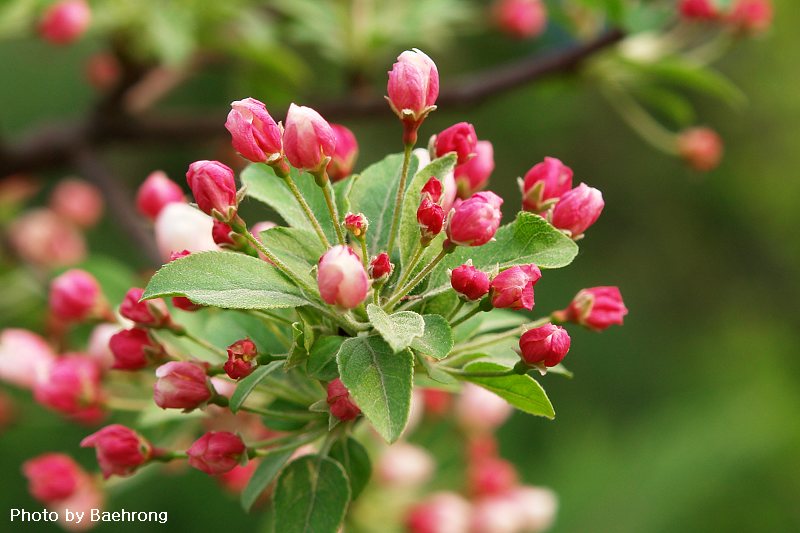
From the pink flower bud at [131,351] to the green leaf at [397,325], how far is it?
37 centimetres

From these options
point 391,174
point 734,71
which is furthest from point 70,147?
point 734,71

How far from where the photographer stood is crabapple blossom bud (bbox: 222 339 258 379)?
1042 mm

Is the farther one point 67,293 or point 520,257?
point 67,293

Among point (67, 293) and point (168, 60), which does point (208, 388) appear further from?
point (168, 60)

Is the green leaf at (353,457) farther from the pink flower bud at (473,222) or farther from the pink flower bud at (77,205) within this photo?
the pink flower bud at (77,205)

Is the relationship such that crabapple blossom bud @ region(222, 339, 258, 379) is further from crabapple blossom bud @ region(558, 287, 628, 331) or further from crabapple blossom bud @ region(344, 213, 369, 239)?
crabapple blossom bud @ region(558, 287, 628, 331)

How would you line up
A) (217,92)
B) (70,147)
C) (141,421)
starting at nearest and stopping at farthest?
(141,421)
(70,147)
(217,92)

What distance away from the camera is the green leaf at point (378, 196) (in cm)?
117

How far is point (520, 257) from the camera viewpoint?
3.53ft

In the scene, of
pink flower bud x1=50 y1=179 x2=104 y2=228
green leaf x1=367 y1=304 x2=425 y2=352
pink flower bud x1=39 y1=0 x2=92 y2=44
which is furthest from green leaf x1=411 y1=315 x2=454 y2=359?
pink flower bud x1=50 y1=179 x2=104 y2=228

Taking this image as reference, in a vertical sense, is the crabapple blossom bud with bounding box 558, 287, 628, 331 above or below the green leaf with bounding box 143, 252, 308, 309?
below

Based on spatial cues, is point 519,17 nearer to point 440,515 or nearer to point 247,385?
point 440,515

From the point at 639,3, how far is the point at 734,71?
3.37 meters

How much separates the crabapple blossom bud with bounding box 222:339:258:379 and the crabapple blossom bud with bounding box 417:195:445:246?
0.24 m
